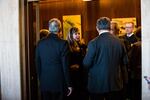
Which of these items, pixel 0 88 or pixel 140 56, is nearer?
pixel 140 56

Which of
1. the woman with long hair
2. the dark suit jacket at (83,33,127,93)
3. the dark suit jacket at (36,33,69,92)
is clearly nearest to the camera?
the dark suit jacket at (83,33,127,93)

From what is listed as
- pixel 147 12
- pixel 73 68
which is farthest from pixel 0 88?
pixel 147 12

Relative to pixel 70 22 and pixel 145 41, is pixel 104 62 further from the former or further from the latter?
pixel 70 22

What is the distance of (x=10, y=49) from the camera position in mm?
5730

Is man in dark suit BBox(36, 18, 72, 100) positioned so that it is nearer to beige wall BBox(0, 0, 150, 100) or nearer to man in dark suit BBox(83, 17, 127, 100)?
man in dark suit BBox(83, 17, 127, 100)

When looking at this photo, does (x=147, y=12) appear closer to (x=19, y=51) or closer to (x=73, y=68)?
(x=73, y=68)

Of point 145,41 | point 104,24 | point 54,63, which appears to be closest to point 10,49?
point 54,63

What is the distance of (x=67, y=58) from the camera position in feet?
15.5

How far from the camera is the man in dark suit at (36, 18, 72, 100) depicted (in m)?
4.73

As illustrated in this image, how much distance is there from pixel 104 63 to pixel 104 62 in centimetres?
1

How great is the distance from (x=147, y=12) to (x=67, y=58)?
1.25 meters

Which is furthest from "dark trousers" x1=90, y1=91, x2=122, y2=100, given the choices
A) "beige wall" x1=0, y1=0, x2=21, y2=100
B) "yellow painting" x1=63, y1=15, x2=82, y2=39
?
"yellow painting" x1=63, y1=15, x2=82, y2=39

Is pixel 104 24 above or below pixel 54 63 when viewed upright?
above

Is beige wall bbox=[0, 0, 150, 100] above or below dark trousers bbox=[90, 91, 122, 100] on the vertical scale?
above
